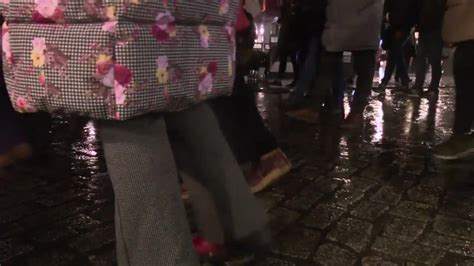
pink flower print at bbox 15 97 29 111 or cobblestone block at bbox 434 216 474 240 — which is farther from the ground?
pink flower print at bbox 15 97 29 111

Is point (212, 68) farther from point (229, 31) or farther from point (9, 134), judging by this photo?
point (9, 134)

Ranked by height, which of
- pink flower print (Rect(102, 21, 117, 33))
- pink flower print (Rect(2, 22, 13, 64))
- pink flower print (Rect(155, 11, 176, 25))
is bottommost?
pink flower print (Rect(2, 22, 13, 64))

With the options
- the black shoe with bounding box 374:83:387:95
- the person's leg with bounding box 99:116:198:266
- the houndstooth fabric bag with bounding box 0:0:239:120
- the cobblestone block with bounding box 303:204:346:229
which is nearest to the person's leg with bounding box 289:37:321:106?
the black shoe with bounding box 374:83:387:95

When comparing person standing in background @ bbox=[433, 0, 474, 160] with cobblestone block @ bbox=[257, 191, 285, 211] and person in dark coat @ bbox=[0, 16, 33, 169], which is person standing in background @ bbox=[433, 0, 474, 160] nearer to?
cobblestone block @ bbox=[257, 191, 285, 211]

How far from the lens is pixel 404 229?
2.25m

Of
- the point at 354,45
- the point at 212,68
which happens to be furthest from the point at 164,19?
the point at 354,45

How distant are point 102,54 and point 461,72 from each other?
270cm

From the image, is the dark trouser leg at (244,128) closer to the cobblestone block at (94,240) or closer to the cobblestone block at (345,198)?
the cobblestone block at (345,198)

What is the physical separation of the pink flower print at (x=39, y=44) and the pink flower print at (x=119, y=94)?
23 centimetres

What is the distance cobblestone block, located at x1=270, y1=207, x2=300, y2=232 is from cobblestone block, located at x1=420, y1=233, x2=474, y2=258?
1.97 feet

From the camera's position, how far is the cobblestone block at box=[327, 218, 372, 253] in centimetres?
207

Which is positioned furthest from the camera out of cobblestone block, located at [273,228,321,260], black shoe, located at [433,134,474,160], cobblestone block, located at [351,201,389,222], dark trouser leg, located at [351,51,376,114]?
dark trouser leg, located at [351,51,376,114]

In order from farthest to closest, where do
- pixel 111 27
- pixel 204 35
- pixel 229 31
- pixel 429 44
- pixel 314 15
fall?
pixel 429 44, pixel 314 15, pixel 229 31, pixel 204 35, pixel 111 27

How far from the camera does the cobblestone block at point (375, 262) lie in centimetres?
190
